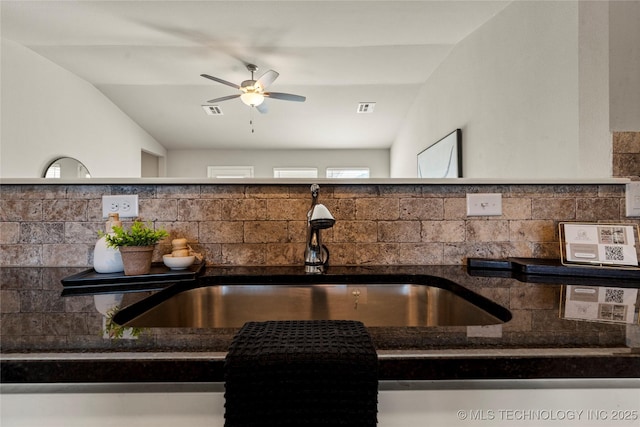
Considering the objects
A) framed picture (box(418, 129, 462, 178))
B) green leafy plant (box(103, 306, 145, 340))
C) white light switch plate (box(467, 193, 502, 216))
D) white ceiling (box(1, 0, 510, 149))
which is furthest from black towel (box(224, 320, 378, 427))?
white ceiling (box(1, 0, 510, 149))

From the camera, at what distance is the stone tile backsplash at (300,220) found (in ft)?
3.71

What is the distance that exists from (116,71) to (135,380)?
139 inches

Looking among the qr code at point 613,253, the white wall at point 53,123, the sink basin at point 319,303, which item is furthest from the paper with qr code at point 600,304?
the white wall at point 53,123

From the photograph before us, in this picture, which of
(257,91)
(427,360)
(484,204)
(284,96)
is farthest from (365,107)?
(427,360)

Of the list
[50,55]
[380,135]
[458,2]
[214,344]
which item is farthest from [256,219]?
[50,55]

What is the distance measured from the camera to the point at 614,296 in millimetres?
755

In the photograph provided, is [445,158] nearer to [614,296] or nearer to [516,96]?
[516,96]

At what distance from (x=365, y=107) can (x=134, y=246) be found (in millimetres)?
2924

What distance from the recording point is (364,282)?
103 centimetres

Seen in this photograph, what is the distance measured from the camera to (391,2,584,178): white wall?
4.57ft

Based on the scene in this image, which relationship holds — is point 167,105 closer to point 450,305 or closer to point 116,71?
point 116,71

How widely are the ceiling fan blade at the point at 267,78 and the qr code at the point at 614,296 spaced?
266cm

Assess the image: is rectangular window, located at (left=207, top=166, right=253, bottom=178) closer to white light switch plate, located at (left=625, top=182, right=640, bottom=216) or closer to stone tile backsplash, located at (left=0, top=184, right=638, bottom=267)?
stone tile backsplash, located at (left=0, top=184, right=638, bottom=267)

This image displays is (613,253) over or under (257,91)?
under
